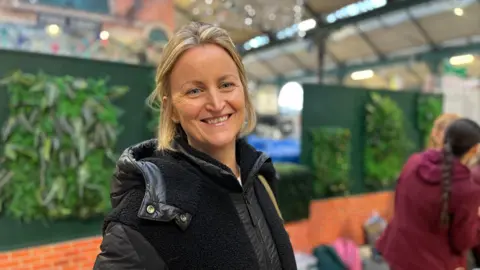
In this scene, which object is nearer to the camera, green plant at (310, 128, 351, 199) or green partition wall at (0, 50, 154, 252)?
green partition wall at (0, 50, 154, 252)

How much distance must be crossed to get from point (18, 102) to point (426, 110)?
4.96 m

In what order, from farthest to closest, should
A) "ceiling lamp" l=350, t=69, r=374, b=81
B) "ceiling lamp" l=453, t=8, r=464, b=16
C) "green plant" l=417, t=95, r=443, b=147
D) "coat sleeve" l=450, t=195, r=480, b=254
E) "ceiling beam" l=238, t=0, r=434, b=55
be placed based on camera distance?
"ceiling lamp" l=350, t=69, r=374, b=81 < "ceiling lamp" l=453, t=8, r=464, b=16 < "ceiling beam" l=238, t=0, r=434, b=55 < "green plant" l=417, t=95, r=443, b=147 < "coat sleeve" l=450, t=195, r=480, b=254

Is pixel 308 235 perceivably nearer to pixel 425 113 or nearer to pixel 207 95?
pixel 425 113

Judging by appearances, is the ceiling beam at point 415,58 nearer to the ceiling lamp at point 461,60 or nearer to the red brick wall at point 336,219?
the ceiling lamp at point 461,60

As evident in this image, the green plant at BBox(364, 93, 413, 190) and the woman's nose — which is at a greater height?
the woman's nose

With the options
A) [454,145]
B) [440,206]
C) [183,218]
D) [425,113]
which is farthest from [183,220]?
[425,113]

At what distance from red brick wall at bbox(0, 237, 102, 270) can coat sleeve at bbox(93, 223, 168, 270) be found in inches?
88.7

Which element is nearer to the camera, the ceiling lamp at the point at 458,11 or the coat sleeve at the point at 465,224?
the coat sleeve at the point at 465,224

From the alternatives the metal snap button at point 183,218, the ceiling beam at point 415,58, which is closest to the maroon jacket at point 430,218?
the metal snap button at point 183,218

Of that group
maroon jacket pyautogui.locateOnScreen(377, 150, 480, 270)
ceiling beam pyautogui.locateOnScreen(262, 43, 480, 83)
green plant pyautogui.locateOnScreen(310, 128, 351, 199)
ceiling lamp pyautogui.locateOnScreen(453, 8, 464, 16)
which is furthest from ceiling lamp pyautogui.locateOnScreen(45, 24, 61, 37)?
ceiling beam pyautogui.locateOnScreen(262, 43, 480, 83)

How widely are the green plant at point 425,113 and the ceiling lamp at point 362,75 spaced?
5.66 meters

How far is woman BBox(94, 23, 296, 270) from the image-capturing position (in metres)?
0.85

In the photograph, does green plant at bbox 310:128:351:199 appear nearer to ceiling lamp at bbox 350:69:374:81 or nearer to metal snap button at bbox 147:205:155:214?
metal snap button at bbox 147:205:155:214

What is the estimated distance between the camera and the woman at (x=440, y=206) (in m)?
2.01
